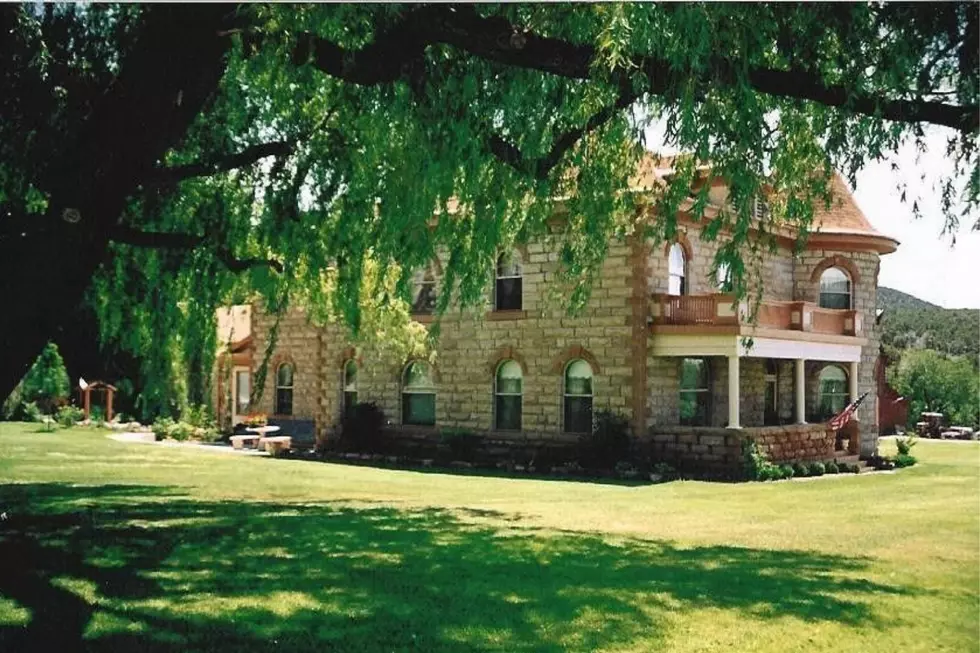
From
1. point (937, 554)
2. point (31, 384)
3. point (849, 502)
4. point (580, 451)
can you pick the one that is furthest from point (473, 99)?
point (580, 451)

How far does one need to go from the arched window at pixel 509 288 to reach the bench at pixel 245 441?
9.43m

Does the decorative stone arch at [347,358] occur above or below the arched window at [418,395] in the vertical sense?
above

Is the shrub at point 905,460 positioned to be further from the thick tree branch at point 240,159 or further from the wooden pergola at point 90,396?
the thick tree branch at point 240,159

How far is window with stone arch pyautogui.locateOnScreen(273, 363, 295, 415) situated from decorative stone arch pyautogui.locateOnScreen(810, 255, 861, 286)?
17.0 m

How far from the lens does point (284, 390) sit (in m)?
31.4

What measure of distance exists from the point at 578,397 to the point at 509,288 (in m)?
3.61

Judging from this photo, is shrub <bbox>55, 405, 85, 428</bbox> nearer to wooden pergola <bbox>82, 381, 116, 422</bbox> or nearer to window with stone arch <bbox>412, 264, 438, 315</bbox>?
wooden pergola <bbox>82, 381, 116, 422</bbox>

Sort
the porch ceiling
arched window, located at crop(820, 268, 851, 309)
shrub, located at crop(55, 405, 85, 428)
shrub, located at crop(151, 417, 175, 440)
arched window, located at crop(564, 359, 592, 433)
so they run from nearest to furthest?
shrub, located at crop(55, 405, 85, 428) < the porch ceiling < arched window, located at crop(564, 359, 592, 433) < arched window, located at crop(820, 268, 851, 309) < shrub, located at crop(151, 417, 175, 440)

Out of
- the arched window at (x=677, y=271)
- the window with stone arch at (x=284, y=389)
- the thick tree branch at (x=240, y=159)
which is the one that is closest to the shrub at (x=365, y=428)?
the window with stone arch at (x=284, y=389)

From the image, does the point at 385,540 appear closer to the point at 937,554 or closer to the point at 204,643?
the point at 204,643

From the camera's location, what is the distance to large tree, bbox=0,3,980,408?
6648mm

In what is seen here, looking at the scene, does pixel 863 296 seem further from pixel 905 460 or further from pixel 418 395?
pixel 418 395

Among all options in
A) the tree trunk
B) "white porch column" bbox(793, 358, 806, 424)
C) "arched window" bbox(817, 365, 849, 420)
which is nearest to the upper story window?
"white porch column" bbox(793, 358, 806, 424)

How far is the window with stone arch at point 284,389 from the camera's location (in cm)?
3117
